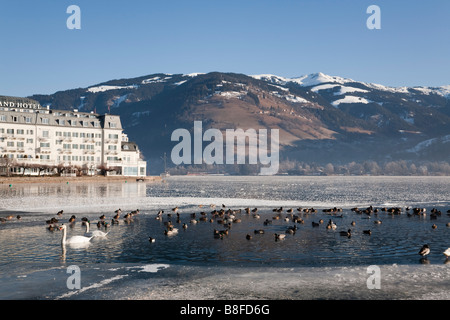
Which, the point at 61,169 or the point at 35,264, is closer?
the point at 35,264

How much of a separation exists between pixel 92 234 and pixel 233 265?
1364 centimetres

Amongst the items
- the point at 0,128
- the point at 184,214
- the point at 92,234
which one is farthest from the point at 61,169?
the point at 92,234

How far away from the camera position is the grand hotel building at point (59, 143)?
→ 146m

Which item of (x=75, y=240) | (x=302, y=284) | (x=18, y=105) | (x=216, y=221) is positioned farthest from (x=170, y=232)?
(x=18, y=105)

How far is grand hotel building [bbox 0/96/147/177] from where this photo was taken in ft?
479

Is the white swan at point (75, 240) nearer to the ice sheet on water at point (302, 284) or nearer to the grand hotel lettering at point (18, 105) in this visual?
the ice sheet on water at point (302, 284)

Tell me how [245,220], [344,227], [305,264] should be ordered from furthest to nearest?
1. [245,220]
2. [344,227]
3. [305,264]

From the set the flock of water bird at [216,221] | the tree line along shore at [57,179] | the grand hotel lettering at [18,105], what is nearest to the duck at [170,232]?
the flock of water bird at [216,221]

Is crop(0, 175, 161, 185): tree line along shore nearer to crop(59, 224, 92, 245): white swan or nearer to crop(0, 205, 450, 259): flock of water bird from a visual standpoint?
crop(0, 205, 450, 259): flock of water bird

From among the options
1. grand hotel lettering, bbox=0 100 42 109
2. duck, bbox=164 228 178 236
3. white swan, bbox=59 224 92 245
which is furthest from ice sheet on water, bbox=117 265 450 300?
grand hotel lettering, bbox=0 100 42 109

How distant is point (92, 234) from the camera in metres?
33.3

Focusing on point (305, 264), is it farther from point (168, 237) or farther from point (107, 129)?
point (107, 129)

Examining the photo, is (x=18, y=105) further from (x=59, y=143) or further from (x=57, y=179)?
(x=57, y=179)
